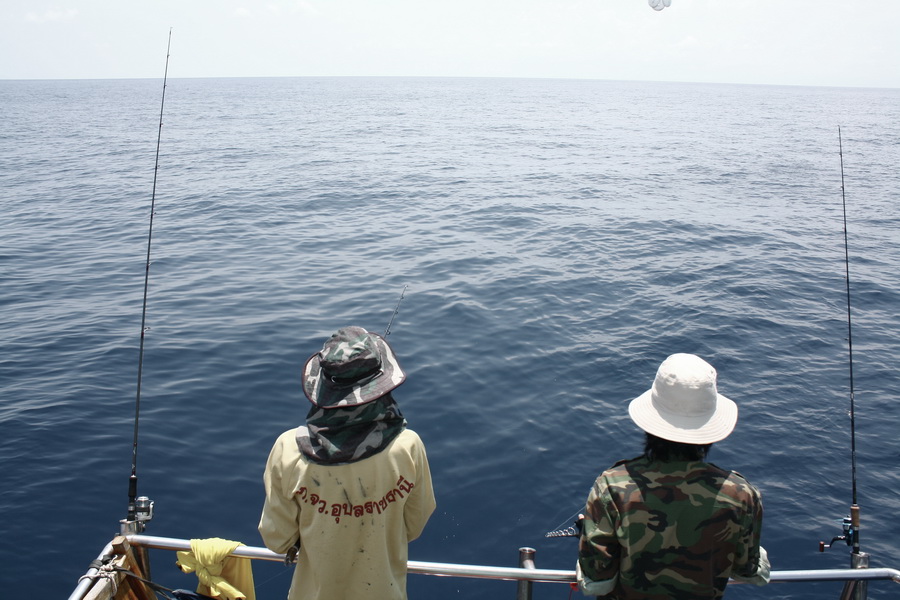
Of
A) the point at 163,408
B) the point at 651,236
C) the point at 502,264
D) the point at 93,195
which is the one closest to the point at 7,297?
the point at 163,408

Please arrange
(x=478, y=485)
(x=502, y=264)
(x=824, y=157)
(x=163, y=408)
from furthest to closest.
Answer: (x=824, y=157) → (x=502, y=264) → (x=163, y=408) → (x=478, y=485)

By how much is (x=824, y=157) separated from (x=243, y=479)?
99.7 ft

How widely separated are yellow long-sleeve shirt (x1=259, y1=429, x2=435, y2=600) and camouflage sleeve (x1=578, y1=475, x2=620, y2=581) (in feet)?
2.17

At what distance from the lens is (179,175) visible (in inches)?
950

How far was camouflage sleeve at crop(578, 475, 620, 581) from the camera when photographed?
239 centimetres

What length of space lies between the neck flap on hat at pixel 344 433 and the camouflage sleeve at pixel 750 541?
132 cm

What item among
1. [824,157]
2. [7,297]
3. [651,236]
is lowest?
[7,297]

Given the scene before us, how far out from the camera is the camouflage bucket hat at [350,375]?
2436 millimetres

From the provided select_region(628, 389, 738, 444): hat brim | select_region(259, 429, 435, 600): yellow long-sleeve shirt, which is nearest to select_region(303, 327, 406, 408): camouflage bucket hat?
select_region(259, 429, 435, 600): yellow long-sleeve shirt

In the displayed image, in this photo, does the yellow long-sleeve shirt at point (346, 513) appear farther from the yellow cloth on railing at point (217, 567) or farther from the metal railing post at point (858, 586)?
the metal railing post at point (858, 586)

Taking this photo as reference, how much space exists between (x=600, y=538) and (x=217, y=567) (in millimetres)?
1723

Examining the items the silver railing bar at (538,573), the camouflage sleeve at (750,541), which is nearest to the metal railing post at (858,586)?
the silver railing bar at (538,573)

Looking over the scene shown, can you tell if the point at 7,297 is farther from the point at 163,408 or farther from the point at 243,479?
the point at 243,479

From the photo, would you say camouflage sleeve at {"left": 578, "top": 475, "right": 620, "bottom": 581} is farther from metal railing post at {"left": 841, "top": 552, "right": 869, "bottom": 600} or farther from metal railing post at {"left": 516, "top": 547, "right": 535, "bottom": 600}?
metal railing post at {"left": 841, "top": 552, "right": 869, "bottom": 600}
